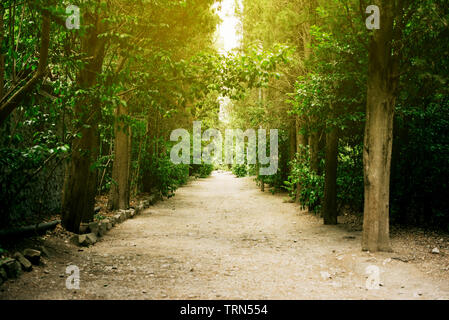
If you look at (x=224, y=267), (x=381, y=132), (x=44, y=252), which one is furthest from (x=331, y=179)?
(x=44, y=252)

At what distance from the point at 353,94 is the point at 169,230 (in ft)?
17.6

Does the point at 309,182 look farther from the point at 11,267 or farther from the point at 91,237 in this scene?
the point at 11,267

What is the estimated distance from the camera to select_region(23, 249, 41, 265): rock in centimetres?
577

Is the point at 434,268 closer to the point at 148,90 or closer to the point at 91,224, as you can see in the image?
the point at 148,90

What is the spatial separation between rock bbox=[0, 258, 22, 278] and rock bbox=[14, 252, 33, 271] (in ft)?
0.55

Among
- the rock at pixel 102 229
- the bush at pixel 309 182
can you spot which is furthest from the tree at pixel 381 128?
the rock at pixel 102 229

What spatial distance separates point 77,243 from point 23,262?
2168 millimetres

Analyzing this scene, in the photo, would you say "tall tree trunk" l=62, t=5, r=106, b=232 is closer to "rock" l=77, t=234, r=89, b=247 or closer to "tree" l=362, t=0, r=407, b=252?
"rock" l=77, t=234, r=89, b=247

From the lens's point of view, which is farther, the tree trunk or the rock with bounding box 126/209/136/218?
the rock with bounding box 126/209/136/218

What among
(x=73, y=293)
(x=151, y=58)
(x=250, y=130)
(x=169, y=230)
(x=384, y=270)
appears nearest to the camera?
(x=73, y=293)

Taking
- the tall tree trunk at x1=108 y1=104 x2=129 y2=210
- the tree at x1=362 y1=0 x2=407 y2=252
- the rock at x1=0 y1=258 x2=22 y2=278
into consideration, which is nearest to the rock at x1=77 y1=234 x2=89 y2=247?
the rock at x1=0 y1=258 x2=22 y2=278
